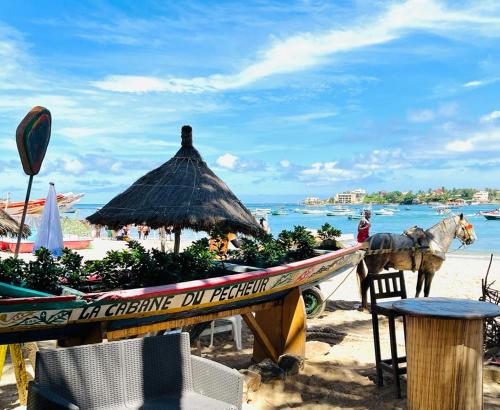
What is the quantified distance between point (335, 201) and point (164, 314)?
15601 centimetres

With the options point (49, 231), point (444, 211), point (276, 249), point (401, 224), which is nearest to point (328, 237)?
point (276, 249)

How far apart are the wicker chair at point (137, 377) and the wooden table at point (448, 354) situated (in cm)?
154

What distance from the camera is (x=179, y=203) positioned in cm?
636

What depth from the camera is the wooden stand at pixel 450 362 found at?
13.5 ft

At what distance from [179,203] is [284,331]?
1965 millimetres

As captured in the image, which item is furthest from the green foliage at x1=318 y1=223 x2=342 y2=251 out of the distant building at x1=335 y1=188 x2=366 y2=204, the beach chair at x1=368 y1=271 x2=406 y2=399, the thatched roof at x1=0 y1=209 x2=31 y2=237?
the distant building at x1=335 y1=188 x2=366 y2=204

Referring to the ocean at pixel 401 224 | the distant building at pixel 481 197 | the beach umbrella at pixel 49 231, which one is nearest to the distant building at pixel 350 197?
the distant building at pixel 481 197

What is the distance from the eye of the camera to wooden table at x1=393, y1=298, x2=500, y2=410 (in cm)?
412

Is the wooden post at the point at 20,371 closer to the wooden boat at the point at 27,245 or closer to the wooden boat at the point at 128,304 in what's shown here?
the wooden boat at the point at 128,304

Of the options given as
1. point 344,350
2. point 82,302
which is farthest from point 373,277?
point 82,302

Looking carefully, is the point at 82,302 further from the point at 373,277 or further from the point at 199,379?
the point at 373,277

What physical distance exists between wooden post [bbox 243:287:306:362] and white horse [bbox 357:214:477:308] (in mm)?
3582

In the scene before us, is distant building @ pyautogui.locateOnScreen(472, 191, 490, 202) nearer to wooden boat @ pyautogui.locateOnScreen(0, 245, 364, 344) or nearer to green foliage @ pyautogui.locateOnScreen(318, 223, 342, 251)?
green foliage @ pyautogui.locateOnScreen(318, 223, 342, 251)

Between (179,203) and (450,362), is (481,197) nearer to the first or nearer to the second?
(179,203)
